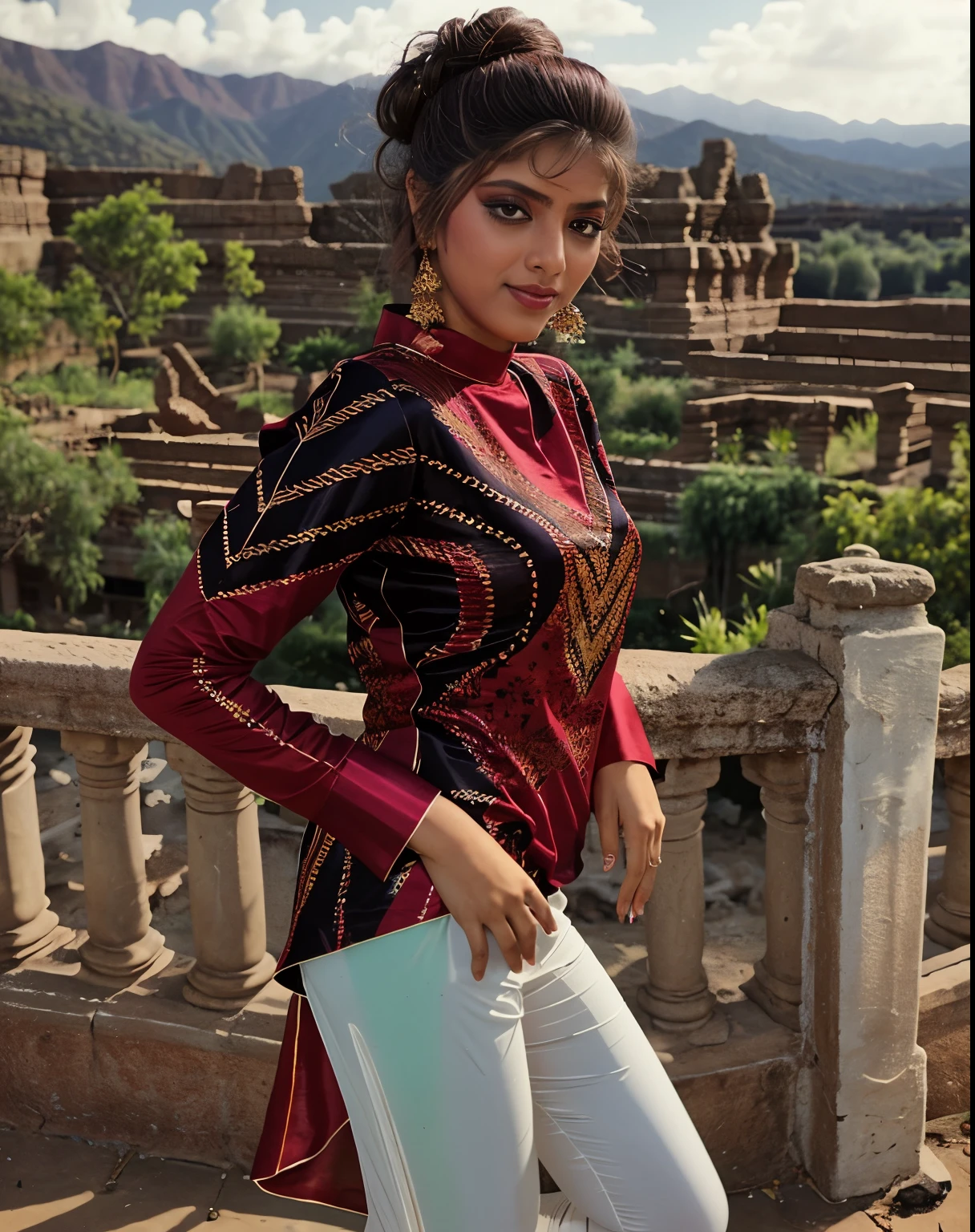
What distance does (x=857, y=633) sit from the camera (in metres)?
2.34

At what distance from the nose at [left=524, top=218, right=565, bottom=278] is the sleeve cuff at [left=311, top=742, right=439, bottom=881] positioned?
591 mm

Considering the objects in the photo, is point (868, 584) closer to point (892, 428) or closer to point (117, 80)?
point (892, 428)

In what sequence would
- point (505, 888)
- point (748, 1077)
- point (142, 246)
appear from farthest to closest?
point (142, 246) → point (748, 1077) → point (505, 888)

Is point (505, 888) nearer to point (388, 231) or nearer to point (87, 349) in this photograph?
point (388, 231)

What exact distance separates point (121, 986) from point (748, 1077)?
4.10 ft

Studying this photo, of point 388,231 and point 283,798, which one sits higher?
point 388,231

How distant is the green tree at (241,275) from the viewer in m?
31.5

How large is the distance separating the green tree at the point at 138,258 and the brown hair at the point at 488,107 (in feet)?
103

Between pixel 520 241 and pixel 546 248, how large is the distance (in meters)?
0.03

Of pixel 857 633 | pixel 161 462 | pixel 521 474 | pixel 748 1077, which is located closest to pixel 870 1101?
pixel 748 1077

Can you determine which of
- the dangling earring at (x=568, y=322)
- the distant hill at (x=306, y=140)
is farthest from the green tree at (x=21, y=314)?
the distant hill at (x=306, y=140)

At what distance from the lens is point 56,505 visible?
→ 1908 centimetres

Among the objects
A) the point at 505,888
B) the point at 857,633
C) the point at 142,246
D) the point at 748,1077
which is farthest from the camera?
the point at 142,246

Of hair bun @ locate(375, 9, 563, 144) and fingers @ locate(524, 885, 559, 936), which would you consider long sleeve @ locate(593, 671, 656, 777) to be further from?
hair bun @ locate(375, 9, 563, 144)
